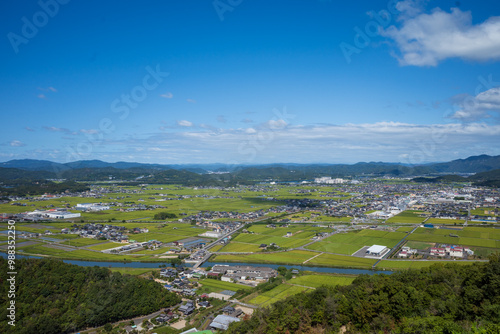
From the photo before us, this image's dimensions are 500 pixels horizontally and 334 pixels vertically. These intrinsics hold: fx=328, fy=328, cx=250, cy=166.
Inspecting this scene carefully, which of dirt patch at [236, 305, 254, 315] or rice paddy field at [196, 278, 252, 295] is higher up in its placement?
dirt patch at [236, 305, 254, 315]

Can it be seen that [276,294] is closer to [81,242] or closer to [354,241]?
[354,241]

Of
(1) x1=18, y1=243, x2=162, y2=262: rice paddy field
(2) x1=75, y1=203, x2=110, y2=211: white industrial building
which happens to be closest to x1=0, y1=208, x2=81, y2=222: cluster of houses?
(2) x1=75, y1=203, x2=110, y2=211: white industrial building

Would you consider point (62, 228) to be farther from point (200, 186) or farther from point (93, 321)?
point (200, 186)

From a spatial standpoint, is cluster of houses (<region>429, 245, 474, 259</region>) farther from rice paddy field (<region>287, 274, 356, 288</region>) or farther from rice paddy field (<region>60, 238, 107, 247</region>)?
rice paddy field (<region>60, 238, 107, 247</region>)

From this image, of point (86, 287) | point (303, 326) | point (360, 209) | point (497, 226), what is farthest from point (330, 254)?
point (360, 209)

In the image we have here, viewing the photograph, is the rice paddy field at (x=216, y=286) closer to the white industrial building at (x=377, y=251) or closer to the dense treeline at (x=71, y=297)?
the dense treeline at (x=71, y=297)

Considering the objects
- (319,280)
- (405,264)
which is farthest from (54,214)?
(405,264)
